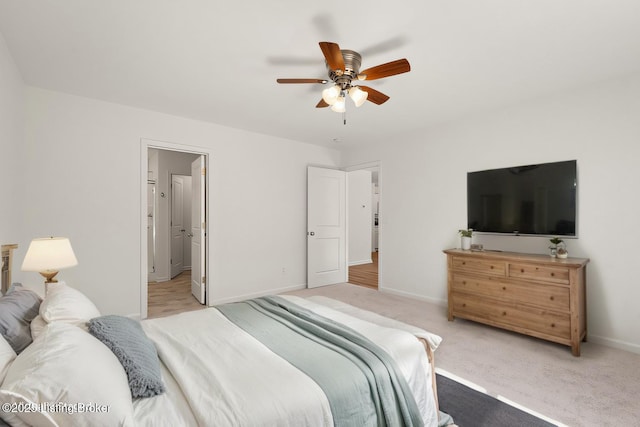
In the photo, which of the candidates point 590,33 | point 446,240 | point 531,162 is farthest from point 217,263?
point 590,33

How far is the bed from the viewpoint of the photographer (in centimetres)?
91

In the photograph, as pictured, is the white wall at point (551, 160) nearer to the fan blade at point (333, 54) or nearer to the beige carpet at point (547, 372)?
the beige carpet at point (547, 372)

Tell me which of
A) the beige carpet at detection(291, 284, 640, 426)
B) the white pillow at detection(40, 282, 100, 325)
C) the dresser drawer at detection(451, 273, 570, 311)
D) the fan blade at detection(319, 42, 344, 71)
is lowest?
the beige carpet at detection(291, 284, 640, 426)

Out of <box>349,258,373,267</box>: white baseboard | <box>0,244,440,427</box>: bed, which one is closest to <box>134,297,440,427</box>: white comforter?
<box>0,244,440,427</box>: bed

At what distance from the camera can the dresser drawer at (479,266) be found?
3154 millimetres

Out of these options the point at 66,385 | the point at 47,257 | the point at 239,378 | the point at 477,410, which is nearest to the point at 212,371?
the point at 239,378

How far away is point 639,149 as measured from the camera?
2719 millimetres

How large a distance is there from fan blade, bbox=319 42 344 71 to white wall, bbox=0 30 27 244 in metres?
2.34

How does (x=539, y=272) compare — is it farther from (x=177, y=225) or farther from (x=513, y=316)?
(x=177, y=225)

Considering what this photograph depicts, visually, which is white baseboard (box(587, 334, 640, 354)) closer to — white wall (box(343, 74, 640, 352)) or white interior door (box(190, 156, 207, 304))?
white wall (box(343, 74, 640, 352))

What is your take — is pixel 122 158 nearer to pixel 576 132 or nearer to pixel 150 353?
pixel 150 353

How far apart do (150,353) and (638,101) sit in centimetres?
427

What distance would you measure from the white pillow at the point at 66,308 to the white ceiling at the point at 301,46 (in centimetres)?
174

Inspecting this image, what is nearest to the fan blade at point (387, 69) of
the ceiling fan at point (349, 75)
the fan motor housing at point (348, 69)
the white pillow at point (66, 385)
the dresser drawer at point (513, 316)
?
the ceiling fan at point (349, 75)
